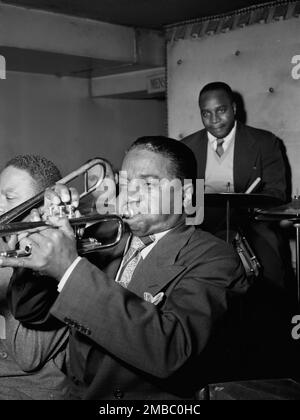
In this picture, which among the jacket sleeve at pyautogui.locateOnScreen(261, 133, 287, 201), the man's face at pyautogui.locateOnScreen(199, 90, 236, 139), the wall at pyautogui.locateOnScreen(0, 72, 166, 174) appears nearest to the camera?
the jacket sleeve at pyautogui.locateOnScreen(261, 133, 287, 201)

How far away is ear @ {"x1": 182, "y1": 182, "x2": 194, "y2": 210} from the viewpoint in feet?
6.35

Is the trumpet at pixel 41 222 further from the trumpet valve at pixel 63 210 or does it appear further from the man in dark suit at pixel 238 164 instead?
the man in dark suit at pixel 238 164

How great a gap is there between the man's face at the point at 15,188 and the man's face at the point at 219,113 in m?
2.69

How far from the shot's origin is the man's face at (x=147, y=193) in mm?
1825

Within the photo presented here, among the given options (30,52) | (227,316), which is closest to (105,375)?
(227,316)

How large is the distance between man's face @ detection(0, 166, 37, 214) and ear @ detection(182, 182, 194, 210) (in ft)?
1.81

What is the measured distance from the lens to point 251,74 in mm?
5121

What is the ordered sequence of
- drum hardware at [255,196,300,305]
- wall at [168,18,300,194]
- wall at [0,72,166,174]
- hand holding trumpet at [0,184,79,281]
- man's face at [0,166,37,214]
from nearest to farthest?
hand holding trumpet at [0,184,79,281]
man's face at [0,166,37,214]
drum hardware at [255,196,300,305]
wall at [168,18,300,194]
wall at [0,72,166,174]

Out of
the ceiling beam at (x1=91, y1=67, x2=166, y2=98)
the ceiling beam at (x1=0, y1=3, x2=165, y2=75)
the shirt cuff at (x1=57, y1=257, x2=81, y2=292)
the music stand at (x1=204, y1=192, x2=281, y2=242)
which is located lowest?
the shirt cuff at (x1=57, y1=257, x2=81, y2=292)

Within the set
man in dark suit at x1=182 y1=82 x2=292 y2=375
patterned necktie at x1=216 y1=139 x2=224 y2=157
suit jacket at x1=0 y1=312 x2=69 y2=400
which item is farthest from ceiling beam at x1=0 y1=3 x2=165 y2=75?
suit jacket at x1=0 y1=312 x2=69 y2=400

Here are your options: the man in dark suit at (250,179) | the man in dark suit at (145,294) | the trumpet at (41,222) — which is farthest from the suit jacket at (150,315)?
the man in dark suit at (250,179)

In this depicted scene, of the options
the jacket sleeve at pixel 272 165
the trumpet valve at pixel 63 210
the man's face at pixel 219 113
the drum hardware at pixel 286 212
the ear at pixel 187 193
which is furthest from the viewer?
the man's face at pixel 219 113

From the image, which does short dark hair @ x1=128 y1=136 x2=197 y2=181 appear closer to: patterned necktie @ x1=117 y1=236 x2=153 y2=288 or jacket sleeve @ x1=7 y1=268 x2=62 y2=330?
patterned necktie @ x1=117 y1=236 x2=153 y2=288
